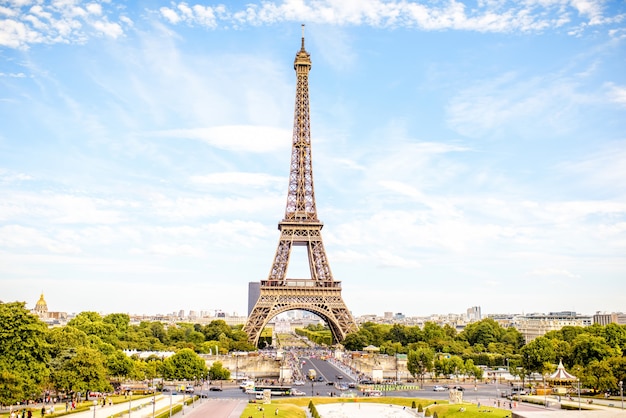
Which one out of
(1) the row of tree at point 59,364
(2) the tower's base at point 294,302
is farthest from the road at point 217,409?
(2) the tower's base at point 294,302

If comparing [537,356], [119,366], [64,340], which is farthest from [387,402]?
[64,340]

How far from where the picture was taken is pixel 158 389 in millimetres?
74875

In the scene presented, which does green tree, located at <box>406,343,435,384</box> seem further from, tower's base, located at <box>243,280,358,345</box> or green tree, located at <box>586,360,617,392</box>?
green tree, located at <box>586,360,617,392</box>

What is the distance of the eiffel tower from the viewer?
106375mm

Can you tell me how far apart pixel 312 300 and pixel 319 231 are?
476 inches

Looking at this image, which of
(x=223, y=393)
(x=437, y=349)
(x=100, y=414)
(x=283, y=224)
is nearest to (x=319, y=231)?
(x=283, y=224)

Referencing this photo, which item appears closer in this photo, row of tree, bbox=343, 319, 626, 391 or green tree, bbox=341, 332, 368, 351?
row of tree, bbox=343, 319, 626, 391

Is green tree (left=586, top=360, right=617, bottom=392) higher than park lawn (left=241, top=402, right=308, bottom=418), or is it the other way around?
green tree (left=586, top=360, right=617, bottom=392)

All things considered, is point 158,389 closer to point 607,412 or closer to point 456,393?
point 456,393

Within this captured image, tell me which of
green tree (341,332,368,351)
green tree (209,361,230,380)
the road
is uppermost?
green tree (341,332,368,351)

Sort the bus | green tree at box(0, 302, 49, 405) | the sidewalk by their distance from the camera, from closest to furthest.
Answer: green tree at box(0, 302, 49, 405) < the sidewalk < the bus

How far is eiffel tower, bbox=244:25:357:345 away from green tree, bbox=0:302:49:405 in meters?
54.7

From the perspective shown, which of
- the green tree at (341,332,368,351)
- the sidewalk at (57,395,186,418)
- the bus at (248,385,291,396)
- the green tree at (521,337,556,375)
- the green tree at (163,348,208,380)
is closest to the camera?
the sidewalk at (57,395,186,418)

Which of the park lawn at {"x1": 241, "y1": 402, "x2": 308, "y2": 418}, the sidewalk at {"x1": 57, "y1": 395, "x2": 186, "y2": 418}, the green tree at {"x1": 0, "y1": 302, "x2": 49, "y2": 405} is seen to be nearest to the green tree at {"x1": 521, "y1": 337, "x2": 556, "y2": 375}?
the park lawn at {"x1": 241, "y1": 402, "x2": 308, "y2": 418}
